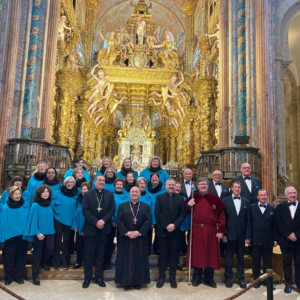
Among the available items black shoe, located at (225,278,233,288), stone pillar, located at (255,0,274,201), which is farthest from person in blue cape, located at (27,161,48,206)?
stone pillar, located at (255,0,274,201)

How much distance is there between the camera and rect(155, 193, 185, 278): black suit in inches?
188

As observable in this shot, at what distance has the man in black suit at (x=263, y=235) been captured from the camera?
481 centimetres

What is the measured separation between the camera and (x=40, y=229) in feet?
15.7

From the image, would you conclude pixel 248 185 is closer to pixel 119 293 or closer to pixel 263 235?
pixel 263 235

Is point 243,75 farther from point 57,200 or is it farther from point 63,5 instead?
point 63,5

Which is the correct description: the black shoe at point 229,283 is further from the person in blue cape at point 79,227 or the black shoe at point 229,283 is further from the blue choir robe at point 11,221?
the blue choir robe at point 11,221

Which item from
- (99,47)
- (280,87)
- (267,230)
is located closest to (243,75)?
(280,87)

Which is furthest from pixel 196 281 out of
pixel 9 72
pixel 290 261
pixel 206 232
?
pixel 9 72

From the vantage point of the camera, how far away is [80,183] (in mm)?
5754

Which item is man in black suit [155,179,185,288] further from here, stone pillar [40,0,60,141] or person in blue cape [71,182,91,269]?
stone pillar [40,0,60,141]

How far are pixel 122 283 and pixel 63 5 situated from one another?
49.4ft

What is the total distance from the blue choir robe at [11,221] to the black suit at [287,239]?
403 cm

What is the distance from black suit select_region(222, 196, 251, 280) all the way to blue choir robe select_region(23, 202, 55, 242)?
285cm

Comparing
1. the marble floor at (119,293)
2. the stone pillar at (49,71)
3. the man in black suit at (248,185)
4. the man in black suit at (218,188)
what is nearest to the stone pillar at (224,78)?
the man in black suit at (248,185)
